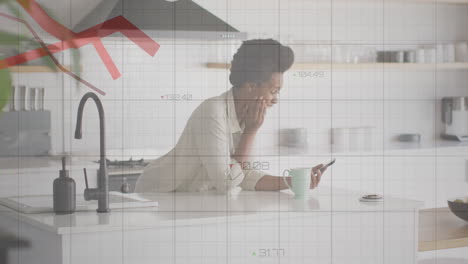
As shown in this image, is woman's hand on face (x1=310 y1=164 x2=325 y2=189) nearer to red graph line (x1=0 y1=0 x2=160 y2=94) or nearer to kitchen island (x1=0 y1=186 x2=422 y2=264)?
kitchen island (x1=0 y1=186 x2=422 y2=264)

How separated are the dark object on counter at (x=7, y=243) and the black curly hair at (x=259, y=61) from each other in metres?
0.37

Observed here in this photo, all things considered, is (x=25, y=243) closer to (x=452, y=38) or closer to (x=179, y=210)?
(x=179, y=210)

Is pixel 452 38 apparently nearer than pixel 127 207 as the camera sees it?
No

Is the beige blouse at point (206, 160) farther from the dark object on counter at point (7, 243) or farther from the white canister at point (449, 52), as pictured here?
the white canister at point (449, 52)

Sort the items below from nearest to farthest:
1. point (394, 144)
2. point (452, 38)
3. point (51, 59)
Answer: point (51, 59) < point (452, 38) < point (394, 144)

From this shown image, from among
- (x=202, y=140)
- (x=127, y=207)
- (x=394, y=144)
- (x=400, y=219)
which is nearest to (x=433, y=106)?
(x=394, y=144)

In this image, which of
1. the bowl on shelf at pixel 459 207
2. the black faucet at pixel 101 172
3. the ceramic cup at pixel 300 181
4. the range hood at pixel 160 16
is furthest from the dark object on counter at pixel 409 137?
the black faucet at pixel 101 172

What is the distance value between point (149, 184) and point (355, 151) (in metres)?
0.30

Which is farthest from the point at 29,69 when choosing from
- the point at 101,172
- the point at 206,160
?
the point at 206,160

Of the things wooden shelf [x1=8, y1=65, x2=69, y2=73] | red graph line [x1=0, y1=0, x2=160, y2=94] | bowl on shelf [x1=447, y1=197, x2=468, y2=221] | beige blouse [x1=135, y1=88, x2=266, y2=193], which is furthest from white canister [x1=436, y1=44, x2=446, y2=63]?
wooden shelf [x1=8, y1=65, x2=69, y2=73]

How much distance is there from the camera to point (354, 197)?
33.7 inches

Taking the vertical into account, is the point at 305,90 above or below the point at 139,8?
below

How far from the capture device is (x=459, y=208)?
0.97m

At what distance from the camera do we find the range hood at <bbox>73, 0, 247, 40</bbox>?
81cm
